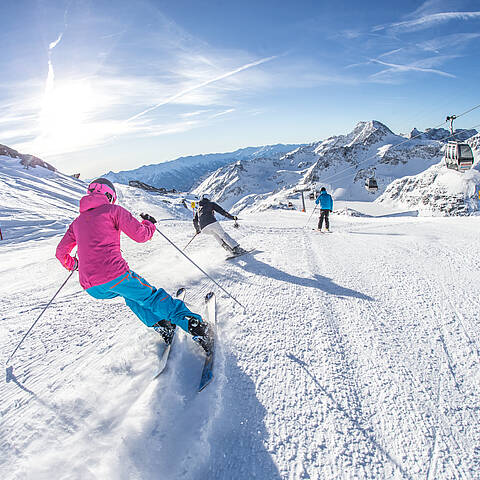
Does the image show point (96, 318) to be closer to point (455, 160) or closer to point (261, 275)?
point (261, 275)

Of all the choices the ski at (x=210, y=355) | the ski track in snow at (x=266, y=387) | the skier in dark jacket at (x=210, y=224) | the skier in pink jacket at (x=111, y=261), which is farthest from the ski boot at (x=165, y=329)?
the skier in dark jacket at (x=210, y=224)

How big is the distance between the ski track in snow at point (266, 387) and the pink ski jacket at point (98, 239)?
39.2 inches

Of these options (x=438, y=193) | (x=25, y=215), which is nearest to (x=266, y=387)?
(x=25, y=215)

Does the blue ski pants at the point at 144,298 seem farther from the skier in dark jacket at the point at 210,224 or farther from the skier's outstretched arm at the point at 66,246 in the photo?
the skier in dark jacket at the point at 210,224

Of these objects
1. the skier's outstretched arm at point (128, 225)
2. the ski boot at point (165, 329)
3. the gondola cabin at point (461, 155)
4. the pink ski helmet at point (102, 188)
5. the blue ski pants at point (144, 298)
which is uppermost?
the gondola cabin at point (461, 155)

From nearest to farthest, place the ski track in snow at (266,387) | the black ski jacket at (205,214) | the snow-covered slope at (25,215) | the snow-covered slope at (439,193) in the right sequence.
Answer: the ski track in snow at (266,387) → the black ski jacket at (205,214) → the snow-covered slope at (25,215) → the snow-covered slope at (439,193)

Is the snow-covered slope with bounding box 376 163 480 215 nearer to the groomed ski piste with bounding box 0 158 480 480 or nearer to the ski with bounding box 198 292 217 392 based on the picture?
the groomed ski piste with bounding box 0 158 480 480

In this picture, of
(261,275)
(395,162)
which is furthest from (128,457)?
(395,162)

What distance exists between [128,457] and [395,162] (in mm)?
160675

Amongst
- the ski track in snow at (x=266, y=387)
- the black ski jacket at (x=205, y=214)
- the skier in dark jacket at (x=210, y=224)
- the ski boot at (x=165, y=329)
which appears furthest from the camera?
the black ski jacket at (x=205, y=214)

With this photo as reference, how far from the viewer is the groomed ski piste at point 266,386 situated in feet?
6.29

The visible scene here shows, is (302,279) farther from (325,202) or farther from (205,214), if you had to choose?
(325,202)

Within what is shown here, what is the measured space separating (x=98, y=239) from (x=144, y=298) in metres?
0.77

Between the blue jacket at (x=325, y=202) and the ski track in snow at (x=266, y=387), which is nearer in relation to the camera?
the ski track in snow at (x=266, y=387)
